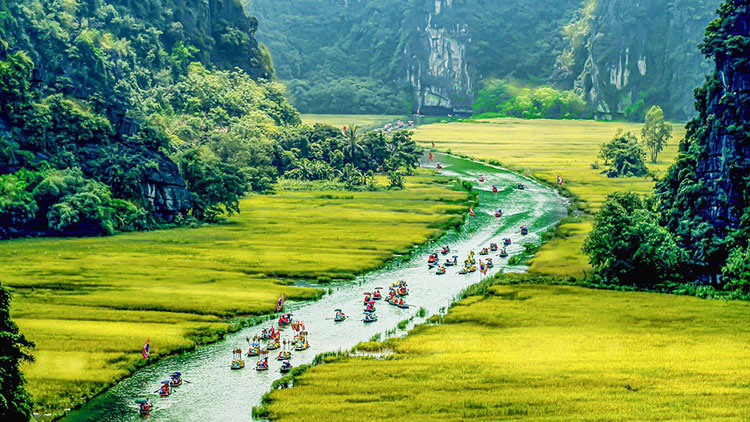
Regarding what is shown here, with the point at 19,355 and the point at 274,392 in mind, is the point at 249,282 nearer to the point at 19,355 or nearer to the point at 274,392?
the point at 274,392

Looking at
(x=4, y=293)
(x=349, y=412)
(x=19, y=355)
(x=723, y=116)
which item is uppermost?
(x=723, y=116)

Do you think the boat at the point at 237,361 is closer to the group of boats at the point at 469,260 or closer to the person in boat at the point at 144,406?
the person in boat at the point at 144,406

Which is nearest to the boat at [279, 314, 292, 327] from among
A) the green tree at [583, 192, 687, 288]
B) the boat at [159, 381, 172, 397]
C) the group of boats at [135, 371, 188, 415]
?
the group of boats at [135, 371, 188, 415]

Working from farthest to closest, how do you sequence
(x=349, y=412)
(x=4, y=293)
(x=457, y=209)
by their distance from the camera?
(x=457, y=209) → (x=349, y=412) → (x=4, y=293)

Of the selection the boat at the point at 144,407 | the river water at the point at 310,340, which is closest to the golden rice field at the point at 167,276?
the river water at the point at 310,340

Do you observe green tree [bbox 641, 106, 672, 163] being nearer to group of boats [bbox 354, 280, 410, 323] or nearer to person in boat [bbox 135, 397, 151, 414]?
group of boats [bbox 354, 280, 410, 323]

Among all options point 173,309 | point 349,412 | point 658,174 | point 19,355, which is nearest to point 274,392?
point 349,412
